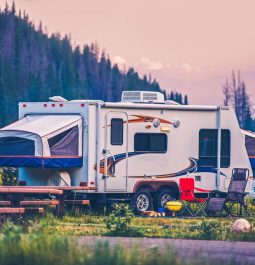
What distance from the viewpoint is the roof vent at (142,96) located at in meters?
24.9

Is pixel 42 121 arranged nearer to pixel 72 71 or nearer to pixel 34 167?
pixel 34 167

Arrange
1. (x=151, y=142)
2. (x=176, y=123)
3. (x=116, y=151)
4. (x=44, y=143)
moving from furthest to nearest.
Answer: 1. (x=176, y=123)
2. (x=151, y=142)
3. (x=116, y=151)
4. (x=44, y=143)

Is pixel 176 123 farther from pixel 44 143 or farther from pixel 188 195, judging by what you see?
pixel 44 143

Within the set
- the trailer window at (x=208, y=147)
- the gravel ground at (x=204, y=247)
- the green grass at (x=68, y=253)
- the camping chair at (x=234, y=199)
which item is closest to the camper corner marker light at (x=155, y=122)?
the trailer window at (x=208, y=147)

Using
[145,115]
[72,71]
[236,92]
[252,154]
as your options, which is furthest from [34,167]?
[72,71]

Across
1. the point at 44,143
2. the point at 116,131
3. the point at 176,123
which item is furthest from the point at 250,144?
the point at 44,143

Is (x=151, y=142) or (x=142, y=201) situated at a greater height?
(x=151, y=142)

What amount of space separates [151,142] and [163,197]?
50.5 inches

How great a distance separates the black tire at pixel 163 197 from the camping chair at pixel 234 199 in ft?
3.68

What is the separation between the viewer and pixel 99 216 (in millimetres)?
22500

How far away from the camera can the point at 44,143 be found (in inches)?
898

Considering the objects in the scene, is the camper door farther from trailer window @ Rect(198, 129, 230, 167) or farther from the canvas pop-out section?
trailer window @ Rect(198, 129, 230, 167)

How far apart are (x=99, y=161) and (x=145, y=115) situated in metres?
1.66

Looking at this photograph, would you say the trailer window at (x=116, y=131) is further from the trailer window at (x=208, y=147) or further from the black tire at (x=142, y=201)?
the trailer window at (x=208, y=147)
